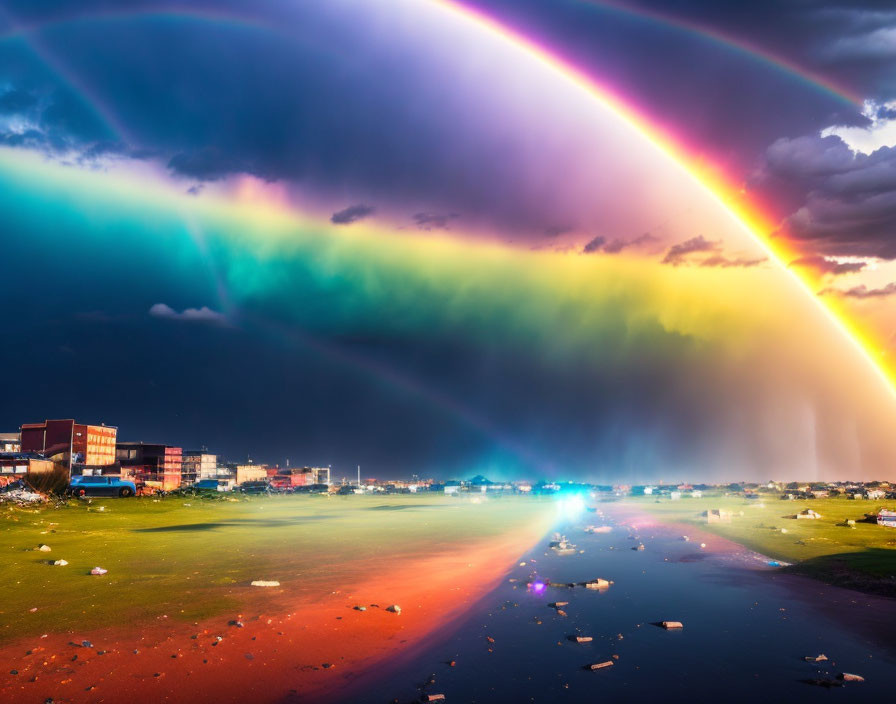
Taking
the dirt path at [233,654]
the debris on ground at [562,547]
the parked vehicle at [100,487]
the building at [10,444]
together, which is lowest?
the debris on ground at [562,547]

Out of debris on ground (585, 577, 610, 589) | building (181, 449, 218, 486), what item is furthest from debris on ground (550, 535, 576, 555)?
building (181, 449, 218, 486)

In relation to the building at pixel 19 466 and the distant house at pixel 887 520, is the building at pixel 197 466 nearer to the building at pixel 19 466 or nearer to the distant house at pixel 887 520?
the building at pixel 19 466

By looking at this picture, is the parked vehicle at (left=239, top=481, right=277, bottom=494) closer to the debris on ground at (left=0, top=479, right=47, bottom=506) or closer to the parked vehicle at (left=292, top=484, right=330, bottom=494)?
the parked vehicle at (left=292, top=484, right=330, bottom=494)

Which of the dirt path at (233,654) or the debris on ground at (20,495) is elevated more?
the debris on ground at (20,495)

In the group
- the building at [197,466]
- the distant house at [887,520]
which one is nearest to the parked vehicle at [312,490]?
the building at [197,466]

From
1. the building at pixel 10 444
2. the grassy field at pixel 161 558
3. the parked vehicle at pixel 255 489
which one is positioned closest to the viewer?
the grassy field at pixel 161 558

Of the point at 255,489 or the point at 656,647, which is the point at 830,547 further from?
the point at 255,489

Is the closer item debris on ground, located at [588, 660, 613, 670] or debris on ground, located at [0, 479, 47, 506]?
debris on ground, located at [588, 660, 613, 670]
